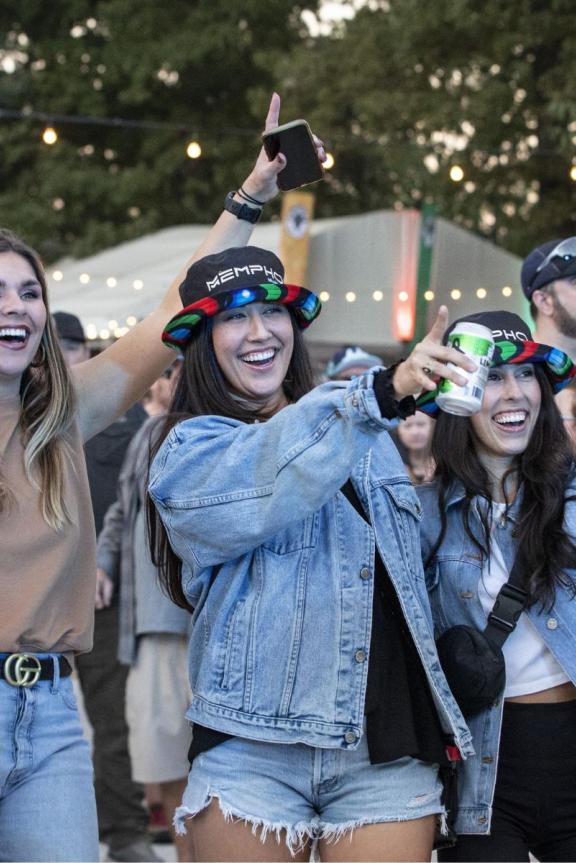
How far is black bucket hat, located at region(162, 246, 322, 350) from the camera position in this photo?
332cm

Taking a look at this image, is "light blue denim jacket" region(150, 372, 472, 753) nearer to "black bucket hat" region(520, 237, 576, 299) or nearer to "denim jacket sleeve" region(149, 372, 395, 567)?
"denim jacket sleeve" region(149, 372, 395, 567)

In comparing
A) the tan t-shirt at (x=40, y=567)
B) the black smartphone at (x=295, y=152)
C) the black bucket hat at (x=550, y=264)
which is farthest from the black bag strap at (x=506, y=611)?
the black bucket hat at (x=550, y=264)

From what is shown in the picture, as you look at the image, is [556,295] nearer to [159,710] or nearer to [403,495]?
[403,495]

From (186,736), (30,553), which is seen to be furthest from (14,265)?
(186,736)

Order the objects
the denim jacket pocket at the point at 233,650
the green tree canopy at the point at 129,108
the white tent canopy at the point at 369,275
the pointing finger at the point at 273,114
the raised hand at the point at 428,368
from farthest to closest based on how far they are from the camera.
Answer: the green tree canopy at the point at 129,108 → the white tent canopy at the point at 369,275 → the pointing finger at the point at 273,114 → the denim jacket pocket at the point at 233,650 → the raised hand at the point at 428,368

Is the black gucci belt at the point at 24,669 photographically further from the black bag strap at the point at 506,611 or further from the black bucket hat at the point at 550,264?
the black bucket hat at the point at 550,264

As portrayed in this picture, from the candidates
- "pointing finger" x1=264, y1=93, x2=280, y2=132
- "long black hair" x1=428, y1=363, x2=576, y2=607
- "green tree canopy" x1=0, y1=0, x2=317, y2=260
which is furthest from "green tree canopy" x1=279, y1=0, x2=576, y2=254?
"long black hair" x1=428, y1=363, x2=576, y2=607

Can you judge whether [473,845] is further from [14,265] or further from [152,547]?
[14,265]

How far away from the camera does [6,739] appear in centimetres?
312

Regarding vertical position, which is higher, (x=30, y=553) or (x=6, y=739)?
(x=30, y=553)

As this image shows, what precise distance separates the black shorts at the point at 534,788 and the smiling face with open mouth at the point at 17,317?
1569mm

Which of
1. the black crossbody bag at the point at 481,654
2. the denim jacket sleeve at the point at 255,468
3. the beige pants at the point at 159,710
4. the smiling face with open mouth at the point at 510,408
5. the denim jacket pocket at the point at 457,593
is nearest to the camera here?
the denim jacket sleeve at the point at 255,468

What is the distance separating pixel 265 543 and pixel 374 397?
565 mm

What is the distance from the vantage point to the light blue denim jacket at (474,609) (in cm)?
341
